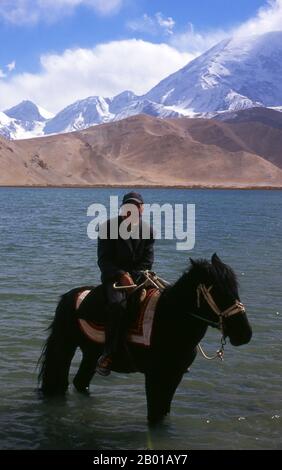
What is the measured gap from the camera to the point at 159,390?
6.75 metres

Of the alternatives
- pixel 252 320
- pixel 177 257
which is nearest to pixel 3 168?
pixel 177 257

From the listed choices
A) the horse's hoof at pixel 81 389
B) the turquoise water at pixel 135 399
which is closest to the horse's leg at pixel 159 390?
the turquoise water at pixel 135 399

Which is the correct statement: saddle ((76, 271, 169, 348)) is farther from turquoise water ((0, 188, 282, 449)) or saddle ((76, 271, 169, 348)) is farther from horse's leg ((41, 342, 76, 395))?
turquoise water ((0, 188, 282, 449))

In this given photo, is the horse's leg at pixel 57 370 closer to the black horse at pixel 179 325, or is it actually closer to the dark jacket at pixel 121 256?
the black horse at pixel 179 325

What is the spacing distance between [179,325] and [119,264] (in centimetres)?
106

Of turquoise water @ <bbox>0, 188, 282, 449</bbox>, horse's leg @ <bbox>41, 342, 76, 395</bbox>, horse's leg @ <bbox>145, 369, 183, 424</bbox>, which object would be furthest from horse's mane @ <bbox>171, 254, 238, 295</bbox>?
horse's leg @ <bbox>41, 342, 76, 395</bbox>

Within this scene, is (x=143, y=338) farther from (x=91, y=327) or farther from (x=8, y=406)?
(x=8, y=406)

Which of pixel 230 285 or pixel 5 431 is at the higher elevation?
pixel 230 285

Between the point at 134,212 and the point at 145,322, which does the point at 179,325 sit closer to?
the point at 145,322

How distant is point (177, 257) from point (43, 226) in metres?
17.3

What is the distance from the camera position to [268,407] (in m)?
8.24

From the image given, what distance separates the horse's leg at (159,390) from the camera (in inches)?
262

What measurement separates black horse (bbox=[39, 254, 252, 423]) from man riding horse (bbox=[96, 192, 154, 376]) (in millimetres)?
210
